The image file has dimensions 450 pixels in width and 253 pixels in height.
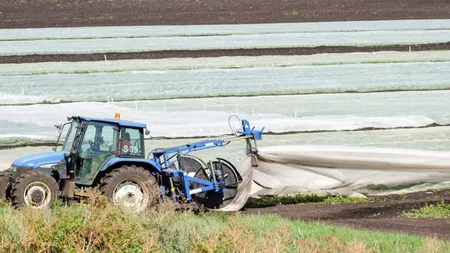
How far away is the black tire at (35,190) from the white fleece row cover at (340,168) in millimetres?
4361

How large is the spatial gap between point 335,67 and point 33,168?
20341 millimetres

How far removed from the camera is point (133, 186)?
46.4 ft

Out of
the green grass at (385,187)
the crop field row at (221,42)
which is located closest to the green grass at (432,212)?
the green grass at (385,187)

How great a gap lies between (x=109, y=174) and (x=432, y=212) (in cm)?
537

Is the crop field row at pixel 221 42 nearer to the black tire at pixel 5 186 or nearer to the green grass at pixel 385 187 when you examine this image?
the green grass at pixel 385 187

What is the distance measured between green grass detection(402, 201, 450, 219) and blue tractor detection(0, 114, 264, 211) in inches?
121

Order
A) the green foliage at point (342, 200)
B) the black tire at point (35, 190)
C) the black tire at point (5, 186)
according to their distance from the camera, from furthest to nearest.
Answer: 1. the green foliage at point (342, 200)
2. the black tire at point (5, 186)
3. the black tire at point (35, 190)

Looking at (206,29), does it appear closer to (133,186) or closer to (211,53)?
(211,53)

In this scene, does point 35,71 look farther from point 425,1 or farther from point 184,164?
point 425,1

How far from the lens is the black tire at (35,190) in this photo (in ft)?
44.2

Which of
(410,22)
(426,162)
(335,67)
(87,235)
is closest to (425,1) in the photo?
(410,22)

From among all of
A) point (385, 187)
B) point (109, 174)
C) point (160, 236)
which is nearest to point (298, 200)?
point (385, 187)

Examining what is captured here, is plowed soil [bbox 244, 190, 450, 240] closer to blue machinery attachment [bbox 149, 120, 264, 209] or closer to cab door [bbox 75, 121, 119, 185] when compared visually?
blue machinery attachment [bbox 149, 120, 264, 209]

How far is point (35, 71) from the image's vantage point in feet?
107
